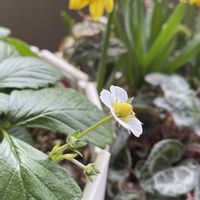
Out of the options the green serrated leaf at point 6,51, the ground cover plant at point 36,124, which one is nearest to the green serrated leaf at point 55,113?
the ground cover plant at point 36,124

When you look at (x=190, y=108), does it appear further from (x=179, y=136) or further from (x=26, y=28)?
(x=26, y=28)

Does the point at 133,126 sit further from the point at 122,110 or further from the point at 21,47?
the point at 21,47

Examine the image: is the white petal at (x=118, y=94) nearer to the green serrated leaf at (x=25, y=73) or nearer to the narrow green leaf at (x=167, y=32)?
the green serrated leaf at (x=25, y=73)

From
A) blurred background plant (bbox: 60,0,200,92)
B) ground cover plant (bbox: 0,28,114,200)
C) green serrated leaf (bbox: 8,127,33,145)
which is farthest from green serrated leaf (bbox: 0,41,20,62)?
blurred background plant (bbox: 60,0,200,92)

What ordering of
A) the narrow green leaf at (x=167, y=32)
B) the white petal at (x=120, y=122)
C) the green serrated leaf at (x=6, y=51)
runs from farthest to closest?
the narrow green leaf at (x=167, y=32), the green serrated leaf at (x=6, y=51), the white petal at (x=120, y=122)

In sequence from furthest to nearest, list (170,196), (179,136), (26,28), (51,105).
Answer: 1. (26,28)
2. (179,136)
3. (170,196)
4. (51,105)

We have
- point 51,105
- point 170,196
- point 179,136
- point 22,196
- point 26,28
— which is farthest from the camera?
point 26,28

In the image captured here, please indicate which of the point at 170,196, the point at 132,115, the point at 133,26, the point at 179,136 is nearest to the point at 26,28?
the point at 133,26

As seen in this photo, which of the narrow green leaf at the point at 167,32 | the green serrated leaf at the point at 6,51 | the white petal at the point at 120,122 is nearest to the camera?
the white petal at the point at 120,122
